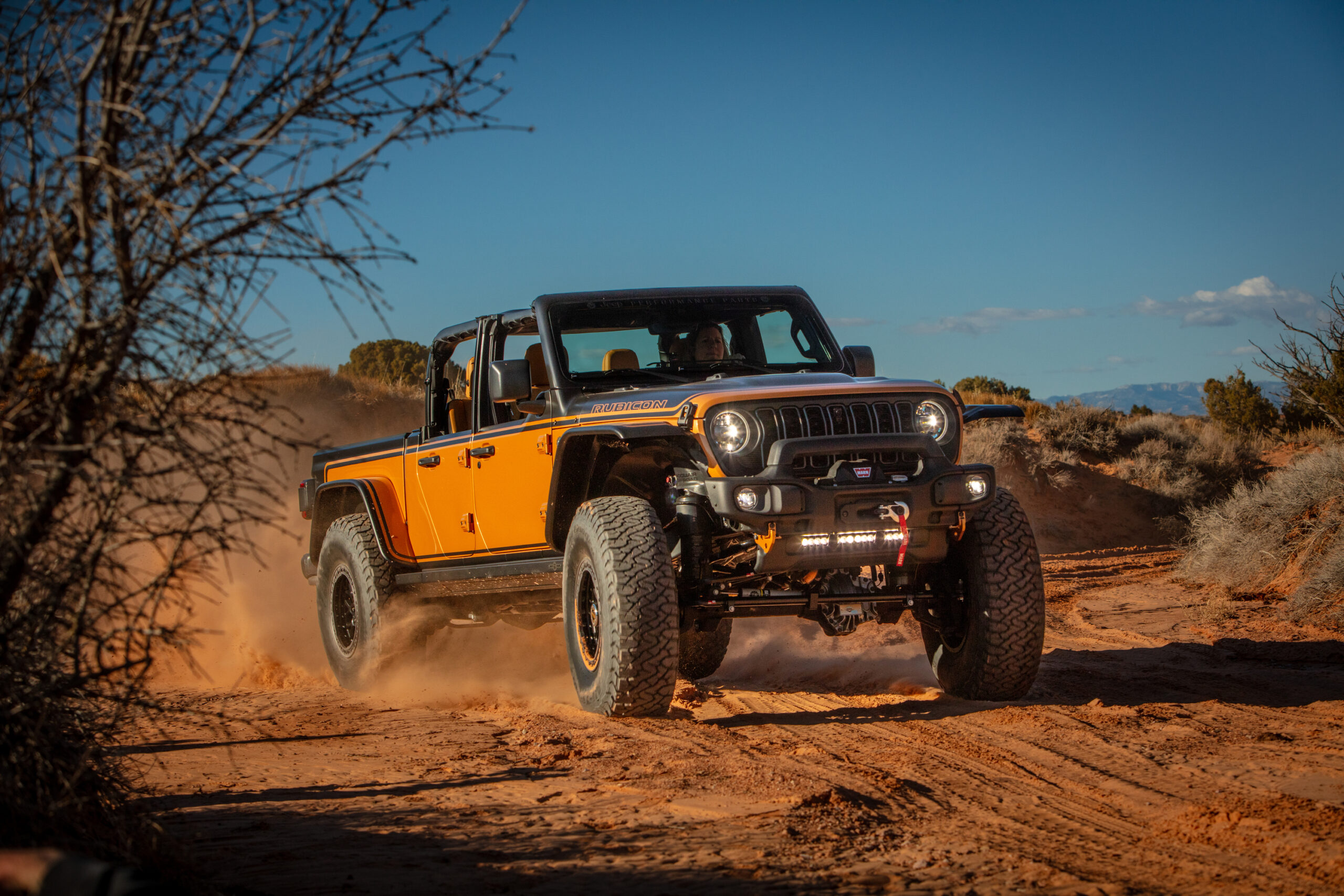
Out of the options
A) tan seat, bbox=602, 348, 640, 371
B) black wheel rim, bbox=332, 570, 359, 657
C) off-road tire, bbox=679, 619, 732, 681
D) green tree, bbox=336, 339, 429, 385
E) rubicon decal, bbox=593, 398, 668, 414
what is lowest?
off-road tire, bbox=679, 619, 732, 681

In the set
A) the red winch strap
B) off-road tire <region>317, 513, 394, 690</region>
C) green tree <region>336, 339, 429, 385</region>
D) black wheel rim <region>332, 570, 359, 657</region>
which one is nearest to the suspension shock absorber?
the red winch strap

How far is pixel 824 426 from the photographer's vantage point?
5.59 m

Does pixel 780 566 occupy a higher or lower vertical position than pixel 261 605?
higher

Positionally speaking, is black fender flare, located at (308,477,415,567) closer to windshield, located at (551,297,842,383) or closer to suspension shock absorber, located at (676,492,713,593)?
windshield, located at (551,297,842,383)

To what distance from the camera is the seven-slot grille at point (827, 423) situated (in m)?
5.53

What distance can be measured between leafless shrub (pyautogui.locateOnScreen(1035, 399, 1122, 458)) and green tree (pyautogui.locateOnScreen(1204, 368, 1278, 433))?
176 inches

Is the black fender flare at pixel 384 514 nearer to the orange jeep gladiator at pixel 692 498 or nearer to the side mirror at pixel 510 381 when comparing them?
the orange jeep gladiator at pixel 692 498

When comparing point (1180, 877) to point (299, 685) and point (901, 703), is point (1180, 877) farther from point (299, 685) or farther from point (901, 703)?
point (299, 685)

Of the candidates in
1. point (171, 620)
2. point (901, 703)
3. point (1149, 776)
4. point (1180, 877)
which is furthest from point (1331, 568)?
point (171, 620)

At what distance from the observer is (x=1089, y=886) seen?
10.3 feet

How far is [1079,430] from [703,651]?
1753 cm

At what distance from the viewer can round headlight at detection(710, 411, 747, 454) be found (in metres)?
5.50

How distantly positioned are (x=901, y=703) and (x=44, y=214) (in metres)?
4.97

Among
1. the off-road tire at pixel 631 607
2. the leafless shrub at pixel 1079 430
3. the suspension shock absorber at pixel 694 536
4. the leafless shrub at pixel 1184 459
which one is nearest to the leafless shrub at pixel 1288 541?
the suspension shock absorber at pixel 694 536
